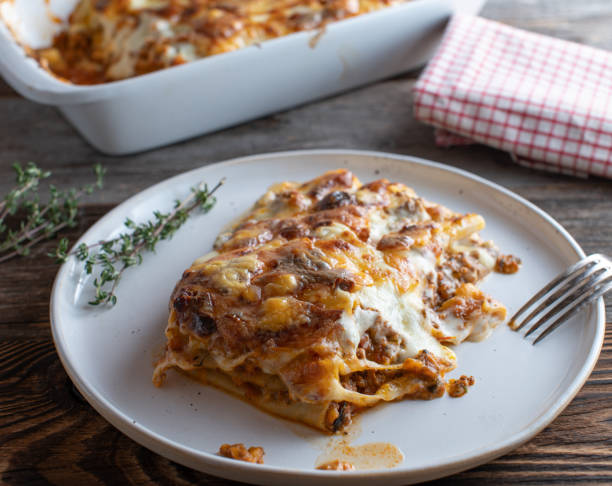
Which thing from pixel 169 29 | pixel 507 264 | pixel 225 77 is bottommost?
pixel 507 264

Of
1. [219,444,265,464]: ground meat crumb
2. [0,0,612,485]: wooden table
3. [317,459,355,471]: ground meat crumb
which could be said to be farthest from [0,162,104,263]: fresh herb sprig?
[317,459,355,471]: ground meat crumb

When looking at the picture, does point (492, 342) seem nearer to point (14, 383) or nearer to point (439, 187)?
point (439, 187)

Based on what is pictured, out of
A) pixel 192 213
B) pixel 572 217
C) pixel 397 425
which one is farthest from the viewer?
pixel 572 217

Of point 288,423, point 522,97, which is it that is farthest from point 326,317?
point 522,97

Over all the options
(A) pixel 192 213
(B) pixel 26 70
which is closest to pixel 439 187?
(A) pixel 192 213

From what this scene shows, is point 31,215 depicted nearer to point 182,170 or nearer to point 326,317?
point 182,170

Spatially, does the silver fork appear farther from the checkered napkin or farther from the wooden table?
the checkered napkin

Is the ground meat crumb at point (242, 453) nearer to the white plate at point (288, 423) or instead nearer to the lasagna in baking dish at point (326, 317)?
the white plate at point (288, 423)
